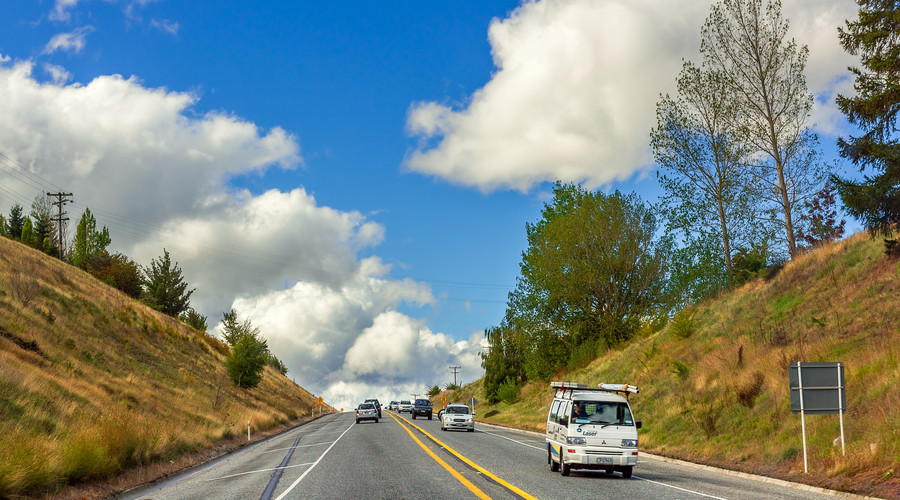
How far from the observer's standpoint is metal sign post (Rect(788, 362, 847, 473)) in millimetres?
15859

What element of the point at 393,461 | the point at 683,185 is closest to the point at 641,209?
the point at 683,185

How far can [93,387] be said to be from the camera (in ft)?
91.2

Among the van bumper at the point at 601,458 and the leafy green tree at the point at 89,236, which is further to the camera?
the leafy green tree at the point at 89,236

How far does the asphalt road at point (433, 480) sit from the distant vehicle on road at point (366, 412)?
2677 cm

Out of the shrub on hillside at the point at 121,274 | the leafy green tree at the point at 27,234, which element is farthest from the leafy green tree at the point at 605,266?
the leafy green tree at the point at 27,234

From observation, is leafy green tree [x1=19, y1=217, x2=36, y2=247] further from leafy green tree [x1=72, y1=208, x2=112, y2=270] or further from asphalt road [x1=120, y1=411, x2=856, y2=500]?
asphalt road [x1=120, y1=411, x2=856, y2=500]

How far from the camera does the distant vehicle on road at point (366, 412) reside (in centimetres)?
4903

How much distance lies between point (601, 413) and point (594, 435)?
0.83m

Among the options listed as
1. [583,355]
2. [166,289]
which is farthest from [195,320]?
[583,355]

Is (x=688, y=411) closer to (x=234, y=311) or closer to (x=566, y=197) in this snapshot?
(x=566, y=197)

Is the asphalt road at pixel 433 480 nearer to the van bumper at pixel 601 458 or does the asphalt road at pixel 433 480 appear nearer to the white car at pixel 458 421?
the van bumper at pixel 601 458

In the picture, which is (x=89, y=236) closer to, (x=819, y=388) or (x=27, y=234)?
(x=27, y=234)

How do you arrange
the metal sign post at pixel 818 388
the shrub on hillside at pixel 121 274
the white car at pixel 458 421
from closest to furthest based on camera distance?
the metal sign post at pixel 818 388 < the white car at pixel 458 421 < the shrub on hillside at pixel 121 274

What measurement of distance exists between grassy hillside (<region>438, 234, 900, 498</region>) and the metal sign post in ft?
2.35
